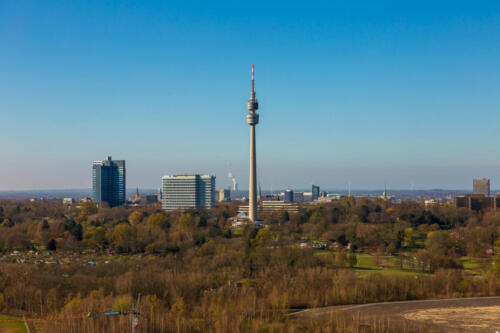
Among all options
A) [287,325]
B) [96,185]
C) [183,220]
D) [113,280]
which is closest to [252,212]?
[183,220]

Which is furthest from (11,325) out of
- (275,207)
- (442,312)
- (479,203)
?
(275,207)

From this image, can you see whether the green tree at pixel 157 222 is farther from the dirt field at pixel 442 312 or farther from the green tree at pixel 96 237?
the dirt field at pixel 442 312

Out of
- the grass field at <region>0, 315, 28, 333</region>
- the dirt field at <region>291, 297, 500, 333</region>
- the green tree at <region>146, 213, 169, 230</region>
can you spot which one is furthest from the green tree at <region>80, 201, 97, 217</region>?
the dirt field at <region>291, 297, 500, 333</region>

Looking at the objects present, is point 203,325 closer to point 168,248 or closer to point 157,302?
point 157,302

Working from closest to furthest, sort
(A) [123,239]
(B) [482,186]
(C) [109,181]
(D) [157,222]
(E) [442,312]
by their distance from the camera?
(E) [442,312] < (A) [123,239] < (D) [157,222] < (C) [109,181] < (B) [482,186]

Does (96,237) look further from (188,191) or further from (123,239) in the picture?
(188,191)

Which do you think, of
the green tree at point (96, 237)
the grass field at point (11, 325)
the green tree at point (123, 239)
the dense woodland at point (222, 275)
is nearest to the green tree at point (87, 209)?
the dense woodland at point (222, 275)
